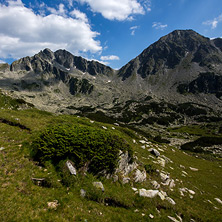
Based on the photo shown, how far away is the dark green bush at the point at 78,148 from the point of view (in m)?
13.3

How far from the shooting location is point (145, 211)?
11805mm

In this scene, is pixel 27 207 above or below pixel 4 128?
below

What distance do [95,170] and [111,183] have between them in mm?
2165

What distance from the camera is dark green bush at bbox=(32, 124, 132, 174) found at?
13.3 m

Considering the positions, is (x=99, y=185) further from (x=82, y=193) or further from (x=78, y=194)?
(x=78, y=194)

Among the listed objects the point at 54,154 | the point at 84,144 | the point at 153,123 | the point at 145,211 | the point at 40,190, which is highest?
the point at 84,144

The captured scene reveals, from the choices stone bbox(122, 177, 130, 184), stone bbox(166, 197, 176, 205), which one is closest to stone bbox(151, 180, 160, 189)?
stone bbox(166, 197, 176, 205)

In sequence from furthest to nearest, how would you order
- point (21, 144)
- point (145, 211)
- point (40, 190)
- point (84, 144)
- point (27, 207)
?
point (21, 144)
point (84, 144)
point (145, 211)
point (40, 190)
point (27, 207)

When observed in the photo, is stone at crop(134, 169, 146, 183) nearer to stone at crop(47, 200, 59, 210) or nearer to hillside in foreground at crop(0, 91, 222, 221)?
hillside in foreground at crop(0, 91, 222, 221)

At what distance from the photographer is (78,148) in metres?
13.7

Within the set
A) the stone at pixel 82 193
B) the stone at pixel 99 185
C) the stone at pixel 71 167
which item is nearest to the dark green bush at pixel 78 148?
the stone at pixel 71 167

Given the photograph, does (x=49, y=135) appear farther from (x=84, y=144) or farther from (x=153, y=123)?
(x=153, y=123)

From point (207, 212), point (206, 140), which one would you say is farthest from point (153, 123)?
point (207, 212)

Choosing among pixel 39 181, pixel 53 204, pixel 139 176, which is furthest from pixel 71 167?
pixel 139 176
